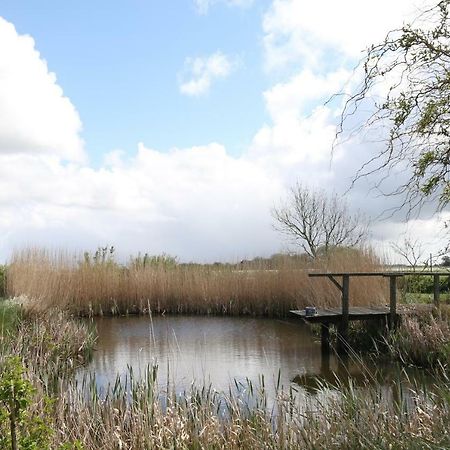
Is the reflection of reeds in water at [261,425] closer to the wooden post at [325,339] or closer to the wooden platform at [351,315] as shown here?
the wooden platform at [351,315]

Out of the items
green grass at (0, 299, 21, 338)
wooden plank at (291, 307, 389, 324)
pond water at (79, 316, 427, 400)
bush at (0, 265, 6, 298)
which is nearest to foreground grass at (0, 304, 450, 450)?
pond water at (79, 316, 427, 400)

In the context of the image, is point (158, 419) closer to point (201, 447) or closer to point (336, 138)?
point (201, 447)

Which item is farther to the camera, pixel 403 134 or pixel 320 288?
pixel 320 288

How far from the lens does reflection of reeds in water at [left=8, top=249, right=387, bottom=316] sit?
12.9 meters

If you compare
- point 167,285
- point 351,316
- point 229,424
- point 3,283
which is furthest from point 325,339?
point 3,283

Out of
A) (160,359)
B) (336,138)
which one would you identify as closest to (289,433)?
(336,138)

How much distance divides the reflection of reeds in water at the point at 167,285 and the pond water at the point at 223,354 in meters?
0.76

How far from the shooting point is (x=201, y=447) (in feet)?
10.8

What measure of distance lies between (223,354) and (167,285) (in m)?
6.28

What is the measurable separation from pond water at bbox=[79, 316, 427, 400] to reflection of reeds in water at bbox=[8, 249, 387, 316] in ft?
2.50

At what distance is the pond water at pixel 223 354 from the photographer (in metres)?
6.48

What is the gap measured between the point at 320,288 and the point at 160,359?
3.99 m

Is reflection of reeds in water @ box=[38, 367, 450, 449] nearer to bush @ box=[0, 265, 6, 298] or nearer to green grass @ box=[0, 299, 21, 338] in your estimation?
green grass @ box=[0, 299, 21, 338]

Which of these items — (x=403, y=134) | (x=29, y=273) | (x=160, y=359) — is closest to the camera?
(x=403, y=134)
